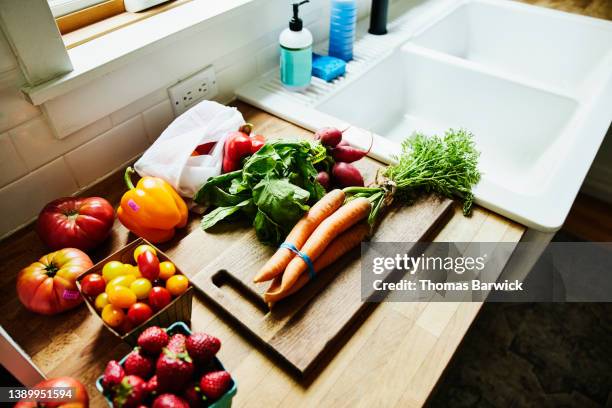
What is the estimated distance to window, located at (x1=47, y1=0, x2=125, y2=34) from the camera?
3.17ft

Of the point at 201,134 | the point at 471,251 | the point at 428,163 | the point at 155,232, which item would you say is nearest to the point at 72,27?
the point at 201,134

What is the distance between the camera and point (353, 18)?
4.21 ft

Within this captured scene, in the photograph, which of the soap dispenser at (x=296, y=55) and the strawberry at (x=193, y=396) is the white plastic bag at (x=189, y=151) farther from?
the strawberry at (x=193, y=396)

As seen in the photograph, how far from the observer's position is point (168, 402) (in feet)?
1.63

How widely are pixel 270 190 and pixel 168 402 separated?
389mm

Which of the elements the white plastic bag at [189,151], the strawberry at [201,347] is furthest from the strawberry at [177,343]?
the white plastic bag at [189,151]

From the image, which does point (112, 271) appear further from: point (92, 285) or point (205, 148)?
point (205, 148)

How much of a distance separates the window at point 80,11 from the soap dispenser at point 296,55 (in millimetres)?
416

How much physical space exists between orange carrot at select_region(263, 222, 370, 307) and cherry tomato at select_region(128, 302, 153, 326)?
18 centimetres

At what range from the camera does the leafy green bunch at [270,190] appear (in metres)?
0.79

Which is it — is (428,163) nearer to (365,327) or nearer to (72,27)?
(365,327)

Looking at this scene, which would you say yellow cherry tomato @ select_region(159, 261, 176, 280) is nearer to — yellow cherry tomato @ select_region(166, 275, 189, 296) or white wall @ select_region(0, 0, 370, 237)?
yellow cherry tomato @ select_region(166, 275, 189, 296)

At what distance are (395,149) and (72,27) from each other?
0.79 meters

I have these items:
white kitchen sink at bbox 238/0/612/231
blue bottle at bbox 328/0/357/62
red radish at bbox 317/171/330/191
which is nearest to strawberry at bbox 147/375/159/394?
red radish at bbox 317/171/330/191
